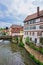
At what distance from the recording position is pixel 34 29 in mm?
63875

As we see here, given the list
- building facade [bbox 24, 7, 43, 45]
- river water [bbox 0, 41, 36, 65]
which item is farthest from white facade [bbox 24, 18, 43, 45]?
river water [bbox 0, 41, 36, 65]

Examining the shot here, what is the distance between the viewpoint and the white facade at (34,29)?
59588 millimetres

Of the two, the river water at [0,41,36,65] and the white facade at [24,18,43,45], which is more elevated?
the white facade at [24,18,43,45]

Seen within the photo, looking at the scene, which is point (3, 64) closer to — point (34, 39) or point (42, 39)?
point (42, 39)

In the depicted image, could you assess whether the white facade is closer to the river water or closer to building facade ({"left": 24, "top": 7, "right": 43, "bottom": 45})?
building facade ({"left": 24, "top": 7, "right": 43, "bottom": 45})

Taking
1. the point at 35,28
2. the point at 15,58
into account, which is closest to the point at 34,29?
the point at 35,28

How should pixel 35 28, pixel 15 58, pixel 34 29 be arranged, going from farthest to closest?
pixel 34 29
pixel 35 28
pixel 15 58

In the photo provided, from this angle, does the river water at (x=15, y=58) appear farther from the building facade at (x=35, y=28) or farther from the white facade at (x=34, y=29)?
the building facade at (x=35, y=28)

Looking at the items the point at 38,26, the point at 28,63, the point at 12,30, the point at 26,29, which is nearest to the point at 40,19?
the point at 38,26

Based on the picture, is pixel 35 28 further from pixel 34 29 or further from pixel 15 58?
pixel 15 58

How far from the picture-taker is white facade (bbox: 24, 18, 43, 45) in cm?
5959

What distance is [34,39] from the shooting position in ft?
212

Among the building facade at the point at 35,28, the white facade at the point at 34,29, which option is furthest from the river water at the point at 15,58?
the building facade at the point at 35,28

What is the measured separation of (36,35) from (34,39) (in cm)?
280
